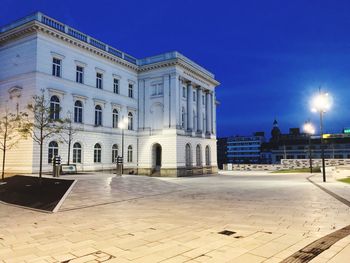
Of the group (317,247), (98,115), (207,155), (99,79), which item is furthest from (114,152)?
(317,247)

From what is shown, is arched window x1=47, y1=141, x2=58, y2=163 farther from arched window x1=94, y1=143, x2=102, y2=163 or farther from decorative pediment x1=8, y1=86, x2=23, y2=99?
decorative pediment x1=8, y1=86, x2=23, y2=99

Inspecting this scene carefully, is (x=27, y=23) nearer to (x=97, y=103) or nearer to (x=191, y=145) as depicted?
(x=97, y=103)

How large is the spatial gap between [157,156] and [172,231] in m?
37.0

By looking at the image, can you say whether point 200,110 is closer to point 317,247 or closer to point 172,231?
point 172,231

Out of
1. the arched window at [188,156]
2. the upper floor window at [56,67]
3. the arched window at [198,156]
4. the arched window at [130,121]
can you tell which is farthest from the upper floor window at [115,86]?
the arched window at [198,156]

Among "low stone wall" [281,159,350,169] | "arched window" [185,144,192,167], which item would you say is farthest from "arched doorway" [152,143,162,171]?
"low stone wall" [281,159,350,169]

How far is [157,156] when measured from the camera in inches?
1816

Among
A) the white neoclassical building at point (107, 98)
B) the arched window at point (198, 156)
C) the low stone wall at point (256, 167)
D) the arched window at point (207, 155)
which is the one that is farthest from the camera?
the low stone wall at point (256, 167)

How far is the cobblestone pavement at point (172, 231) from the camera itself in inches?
269

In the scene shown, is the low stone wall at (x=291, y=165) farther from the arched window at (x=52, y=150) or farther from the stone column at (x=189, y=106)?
the arched window at (x=52, y=150)

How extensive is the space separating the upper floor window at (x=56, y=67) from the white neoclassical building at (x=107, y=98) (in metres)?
0.11

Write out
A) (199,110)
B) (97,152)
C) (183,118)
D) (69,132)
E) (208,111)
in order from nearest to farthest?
(69,132) → (97,152) → (183,118) → (199,110) → (208,111)

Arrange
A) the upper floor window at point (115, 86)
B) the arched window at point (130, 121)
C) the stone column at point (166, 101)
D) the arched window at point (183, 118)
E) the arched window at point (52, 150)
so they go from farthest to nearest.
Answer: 1. the arched window at point (183, 118)
2. the arched window at point (130, 121)
3. the stone column at point (166, 101)
4. the upper floor window at point (115, 86)
5. the arched window at point (52, 150)

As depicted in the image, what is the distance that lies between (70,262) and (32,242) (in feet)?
8.06
